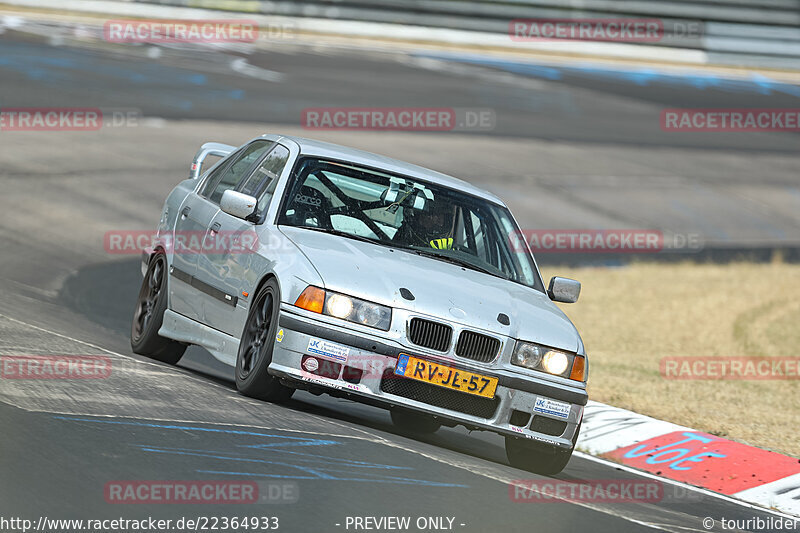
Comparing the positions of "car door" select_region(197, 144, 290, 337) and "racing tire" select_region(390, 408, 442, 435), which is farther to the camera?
"racing tire" select_region(390, 408, 442, 435)

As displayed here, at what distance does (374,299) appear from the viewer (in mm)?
7227

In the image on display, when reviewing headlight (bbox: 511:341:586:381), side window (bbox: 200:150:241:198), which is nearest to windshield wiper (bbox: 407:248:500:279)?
headlight (bbox: 511:341:586:381)

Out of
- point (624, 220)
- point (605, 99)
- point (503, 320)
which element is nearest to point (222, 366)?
point (503, 320)

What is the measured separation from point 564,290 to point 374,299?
5.67 ft

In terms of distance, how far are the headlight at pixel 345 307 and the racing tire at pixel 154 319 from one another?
79.5 inches

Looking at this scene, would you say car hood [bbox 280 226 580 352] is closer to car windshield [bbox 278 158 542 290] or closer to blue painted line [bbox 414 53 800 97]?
car windshield [bbox 278 158 542 290]

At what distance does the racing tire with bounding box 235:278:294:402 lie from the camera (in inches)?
290

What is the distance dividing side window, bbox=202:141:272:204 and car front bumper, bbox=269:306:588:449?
2.07 meters

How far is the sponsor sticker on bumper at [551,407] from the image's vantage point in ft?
24.3

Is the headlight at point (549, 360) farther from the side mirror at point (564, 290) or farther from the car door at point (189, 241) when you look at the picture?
the car door at point (189, 241)

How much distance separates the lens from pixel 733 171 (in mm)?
26000

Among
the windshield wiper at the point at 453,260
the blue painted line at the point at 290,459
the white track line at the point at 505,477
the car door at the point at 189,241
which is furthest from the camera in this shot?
the car door at the point at 189,241

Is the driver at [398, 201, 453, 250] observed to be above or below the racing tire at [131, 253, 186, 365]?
above

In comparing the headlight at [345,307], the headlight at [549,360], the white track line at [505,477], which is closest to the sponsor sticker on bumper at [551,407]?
the headlight at [549,360]
